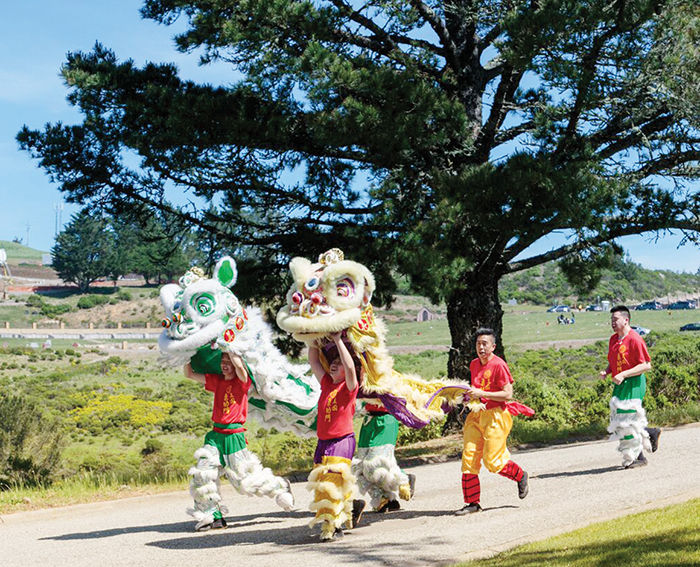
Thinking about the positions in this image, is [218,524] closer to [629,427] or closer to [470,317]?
[629,427]

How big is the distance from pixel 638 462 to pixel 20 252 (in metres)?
155

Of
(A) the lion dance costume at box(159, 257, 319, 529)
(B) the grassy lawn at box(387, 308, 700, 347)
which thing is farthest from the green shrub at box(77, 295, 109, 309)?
(A) the lion dance costume at box(159, 257, 319, 529)

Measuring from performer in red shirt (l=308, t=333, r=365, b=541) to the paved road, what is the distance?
225 mm

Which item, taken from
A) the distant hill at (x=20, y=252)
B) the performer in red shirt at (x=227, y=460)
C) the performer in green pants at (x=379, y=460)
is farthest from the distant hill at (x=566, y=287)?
the distant hill at (x=20, y=252)

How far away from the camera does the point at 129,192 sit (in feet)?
43.7

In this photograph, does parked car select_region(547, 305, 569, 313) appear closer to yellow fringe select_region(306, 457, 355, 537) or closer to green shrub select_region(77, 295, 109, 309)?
green shrub select_region(77, 295, 109, 309)

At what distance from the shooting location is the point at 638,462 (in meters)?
9.55

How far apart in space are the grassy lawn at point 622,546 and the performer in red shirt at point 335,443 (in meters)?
1.36

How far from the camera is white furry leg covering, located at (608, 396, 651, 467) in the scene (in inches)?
372

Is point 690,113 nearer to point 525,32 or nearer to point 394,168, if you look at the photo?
point 525,32

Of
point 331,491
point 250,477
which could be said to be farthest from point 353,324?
point 250,477

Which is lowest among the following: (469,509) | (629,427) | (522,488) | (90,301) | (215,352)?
(469,509)

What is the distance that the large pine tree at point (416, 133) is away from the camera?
440 inches

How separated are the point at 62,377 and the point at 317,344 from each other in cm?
3797
